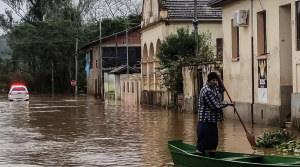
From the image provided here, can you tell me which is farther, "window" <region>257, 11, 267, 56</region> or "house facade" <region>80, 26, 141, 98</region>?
"house facade" <region>80, 26, 141, 98</region>

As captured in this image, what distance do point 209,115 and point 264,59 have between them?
35.2ft

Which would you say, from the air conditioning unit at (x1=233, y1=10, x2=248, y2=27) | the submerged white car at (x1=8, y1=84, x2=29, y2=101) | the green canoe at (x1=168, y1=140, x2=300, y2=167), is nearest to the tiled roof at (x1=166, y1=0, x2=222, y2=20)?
the air conditioning unit at (x1=233, y1=10, x2=248, y2=27)

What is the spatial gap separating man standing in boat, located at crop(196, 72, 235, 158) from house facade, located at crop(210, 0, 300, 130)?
7.92 meters

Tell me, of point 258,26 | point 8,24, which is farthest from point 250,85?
point 8,24

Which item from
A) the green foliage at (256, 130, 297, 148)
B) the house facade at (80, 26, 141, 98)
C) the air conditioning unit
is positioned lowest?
the green foliage at (256, 130, 297, 148)

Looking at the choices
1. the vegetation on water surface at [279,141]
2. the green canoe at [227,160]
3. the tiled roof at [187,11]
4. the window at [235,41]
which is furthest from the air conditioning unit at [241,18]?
the tiled roof at [187,11]

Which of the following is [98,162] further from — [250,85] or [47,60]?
[47,60]

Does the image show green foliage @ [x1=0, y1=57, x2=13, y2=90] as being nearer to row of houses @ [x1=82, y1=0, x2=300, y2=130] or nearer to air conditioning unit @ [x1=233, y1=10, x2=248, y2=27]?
row of houses @ [x1=82, y1=0, x2=300, y2=130]

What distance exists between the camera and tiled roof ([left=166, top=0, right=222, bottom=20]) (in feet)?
123

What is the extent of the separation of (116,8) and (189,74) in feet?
182

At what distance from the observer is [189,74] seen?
28.6 m

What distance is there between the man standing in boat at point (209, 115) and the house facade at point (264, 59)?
26.0 ft

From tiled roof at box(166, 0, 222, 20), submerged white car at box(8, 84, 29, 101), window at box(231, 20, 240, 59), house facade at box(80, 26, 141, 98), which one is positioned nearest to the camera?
window at box(231, 20, 240, 59)

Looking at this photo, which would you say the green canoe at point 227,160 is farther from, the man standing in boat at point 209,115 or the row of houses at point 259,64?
the row of houses at point 259,64
